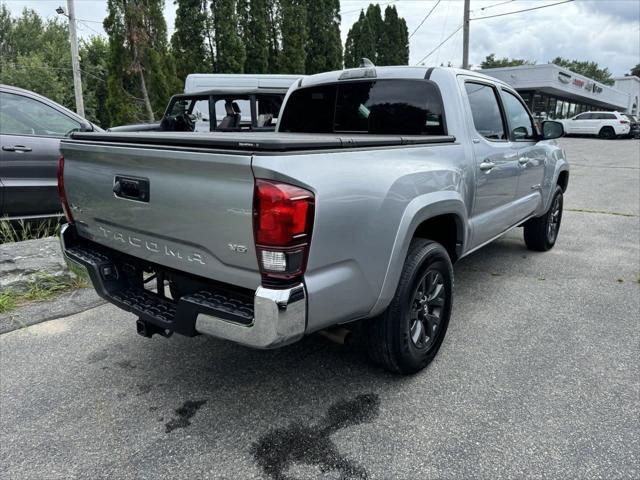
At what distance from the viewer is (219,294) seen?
2.34 m

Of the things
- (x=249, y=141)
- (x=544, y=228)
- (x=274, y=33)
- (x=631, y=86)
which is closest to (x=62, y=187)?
(x=249, y=141)

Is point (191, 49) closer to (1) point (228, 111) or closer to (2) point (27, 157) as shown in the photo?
(1) point (228, 111)

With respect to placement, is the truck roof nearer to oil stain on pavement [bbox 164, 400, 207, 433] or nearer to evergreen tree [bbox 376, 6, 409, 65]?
oil stain on pavement [bbox 164, 400, 207, 433]

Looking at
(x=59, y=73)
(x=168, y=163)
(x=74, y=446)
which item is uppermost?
(x=59, y=73)

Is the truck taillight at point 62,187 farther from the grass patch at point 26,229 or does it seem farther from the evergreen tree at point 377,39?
the evergreen tree at point 377,39

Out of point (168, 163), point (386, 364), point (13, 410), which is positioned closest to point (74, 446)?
point (13, 410)

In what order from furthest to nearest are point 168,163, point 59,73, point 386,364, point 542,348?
point 59,73 → point 542,348 → point 386,364 → point 168,163

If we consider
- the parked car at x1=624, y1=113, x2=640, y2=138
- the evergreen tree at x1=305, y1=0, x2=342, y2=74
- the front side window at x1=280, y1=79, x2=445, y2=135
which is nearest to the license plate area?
the front side window at x1=280, y1=79, x2=445, y2=135

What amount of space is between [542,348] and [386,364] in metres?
1.28

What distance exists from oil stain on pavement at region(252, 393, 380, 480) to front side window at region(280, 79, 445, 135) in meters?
2.04

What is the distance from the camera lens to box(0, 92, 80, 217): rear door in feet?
17.0

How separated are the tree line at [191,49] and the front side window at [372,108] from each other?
15454mm

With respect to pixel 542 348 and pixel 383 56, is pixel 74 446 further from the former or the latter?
pixel 383 56

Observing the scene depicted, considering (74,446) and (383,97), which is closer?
(74,446)
